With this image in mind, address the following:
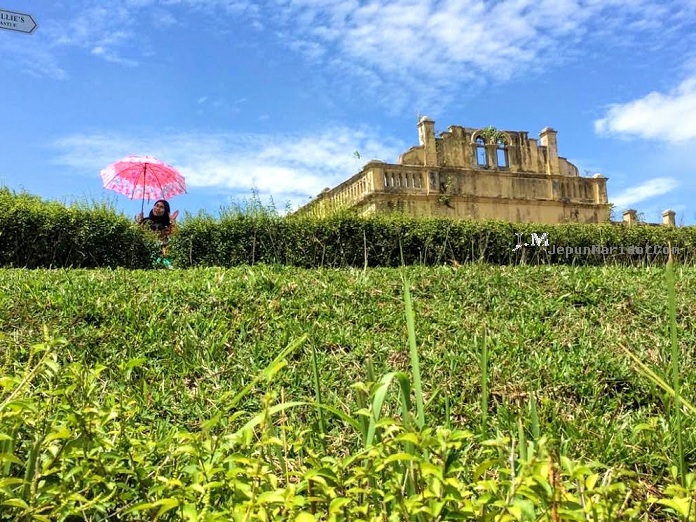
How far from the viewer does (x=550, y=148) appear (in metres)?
27.0

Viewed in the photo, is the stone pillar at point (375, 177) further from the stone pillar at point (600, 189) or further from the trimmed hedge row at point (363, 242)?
the stone pillar at point (600, 189)

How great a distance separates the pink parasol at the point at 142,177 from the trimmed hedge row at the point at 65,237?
357 cm

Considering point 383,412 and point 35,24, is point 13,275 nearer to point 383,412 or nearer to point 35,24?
point 35,24

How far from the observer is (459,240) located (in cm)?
1033

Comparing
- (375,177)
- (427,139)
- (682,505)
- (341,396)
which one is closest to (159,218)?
(341,396)

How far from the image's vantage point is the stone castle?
22266 mm

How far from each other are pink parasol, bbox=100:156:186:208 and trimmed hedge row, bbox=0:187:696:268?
3.36m

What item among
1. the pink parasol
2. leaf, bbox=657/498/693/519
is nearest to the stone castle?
the pink parasol

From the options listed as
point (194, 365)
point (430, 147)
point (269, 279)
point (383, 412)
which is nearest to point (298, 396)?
point (383, 412)

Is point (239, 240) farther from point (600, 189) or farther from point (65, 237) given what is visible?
point (600, 189)

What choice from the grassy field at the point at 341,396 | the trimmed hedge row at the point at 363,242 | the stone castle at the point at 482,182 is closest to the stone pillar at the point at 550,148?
the stone castle at the point at 482,182

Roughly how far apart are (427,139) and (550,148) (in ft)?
22.3

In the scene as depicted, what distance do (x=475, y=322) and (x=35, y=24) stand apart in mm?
3955

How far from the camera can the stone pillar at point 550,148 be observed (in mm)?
26844
